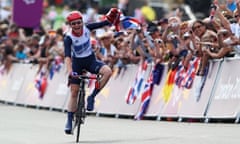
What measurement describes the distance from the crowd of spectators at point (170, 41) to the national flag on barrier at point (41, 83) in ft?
1.47

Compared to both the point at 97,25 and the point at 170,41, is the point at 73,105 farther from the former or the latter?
the point at 170,41

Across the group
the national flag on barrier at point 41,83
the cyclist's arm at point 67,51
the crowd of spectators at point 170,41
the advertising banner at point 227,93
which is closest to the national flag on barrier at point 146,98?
the crowd of spectators at point 170,41

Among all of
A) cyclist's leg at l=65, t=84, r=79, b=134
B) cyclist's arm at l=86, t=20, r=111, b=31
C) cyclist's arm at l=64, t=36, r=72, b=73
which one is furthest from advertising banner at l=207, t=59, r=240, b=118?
cyclist's arm at l=64, t=36, r=72, b=73

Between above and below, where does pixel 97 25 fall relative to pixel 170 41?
above

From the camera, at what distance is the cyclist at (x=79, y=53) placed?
1534 cm

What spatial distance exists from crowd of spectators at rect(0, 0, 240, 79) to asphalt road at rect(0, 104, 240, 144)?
4.83 ft

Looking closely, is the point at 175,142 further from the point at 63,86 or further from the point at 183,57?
the point at 63,86

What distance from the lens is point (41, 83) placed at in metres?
25.5

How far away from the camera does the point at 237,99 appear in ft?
55.5

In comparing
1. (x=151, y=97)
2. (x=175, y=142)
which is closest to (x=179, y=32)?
(x=151, y=97)

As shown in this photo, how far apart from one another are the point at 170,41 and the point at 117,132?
10.8ft

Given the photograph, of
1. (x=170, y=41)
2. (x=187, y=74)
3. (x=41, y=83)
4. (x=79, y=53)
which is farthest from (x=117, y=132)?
(x=41, y=83)

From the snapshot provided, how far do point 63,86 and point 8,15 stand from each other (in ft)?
32.7

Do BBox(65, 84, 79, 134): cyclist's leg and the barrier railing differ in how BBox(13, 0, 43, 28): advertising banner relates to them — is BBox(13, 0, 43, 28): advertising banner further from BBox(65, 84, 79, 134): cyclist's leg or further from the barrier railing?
BBox(65, 84, 79, 134): cyclist's leg
